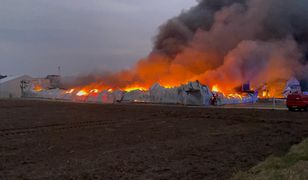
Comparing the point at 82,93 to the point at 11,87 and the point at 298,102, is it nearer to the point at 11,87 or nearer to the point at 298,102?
the point at 11,87

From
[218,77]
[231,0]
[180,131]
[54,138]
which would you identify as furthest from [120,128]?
[231,0]

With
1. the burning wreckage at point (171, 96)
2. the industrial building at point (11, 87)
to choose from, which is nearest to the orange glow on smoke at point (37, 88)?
the industrial building at point (11, 87)

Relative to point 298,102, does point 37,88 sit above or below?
above

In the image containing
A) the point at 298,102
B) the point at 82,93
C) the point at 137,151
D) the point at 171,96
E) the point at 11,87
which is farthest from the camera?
the point at 11,87

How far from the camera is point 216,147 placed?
1495 cm

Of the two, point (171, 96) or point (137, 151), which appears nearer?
point (137, 151)

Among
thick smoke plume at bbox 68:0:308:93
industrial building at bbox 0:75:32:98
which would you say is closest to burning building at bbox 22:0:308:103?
thick smoke plume at bbox 68:0:308:93

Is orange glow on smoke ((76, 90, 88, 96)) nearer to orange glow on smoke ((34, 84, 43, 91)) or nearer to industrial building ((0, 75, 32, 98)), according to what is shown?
orange glow on smoke ((34, 84, 43, 91))

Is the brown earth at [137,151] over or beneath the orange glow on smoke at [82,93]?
beneath

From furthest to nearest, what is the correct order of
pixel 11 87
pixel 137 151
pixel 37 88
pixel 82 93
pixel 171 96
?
pixel 11 87, pixel 37 88, pixel 82 93, pixel 171 96, pixel 137 151

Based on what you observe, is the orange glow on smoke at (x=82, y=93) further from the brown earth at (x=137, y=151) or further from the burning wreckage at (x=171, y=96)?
the brown earth at (x=137, y=151)

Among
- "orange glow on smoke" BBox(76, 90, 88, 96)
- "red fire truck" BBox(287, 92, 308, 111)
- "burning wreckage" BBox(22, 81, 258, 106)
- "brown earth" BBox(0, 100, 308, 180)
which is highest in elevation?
"orange glow on smoke" BBox(76, 90, 88, 96)

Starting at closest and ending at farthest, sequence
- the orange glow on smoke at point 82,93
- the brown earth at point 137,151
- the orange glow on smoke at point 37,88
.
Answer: the brown earth at point 137,151 < the orange glow on smoke at point 82,93 < the orange glow on smoke at point 37,88

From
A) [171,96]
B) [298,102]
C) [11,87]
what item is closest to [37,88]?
[11,87]
